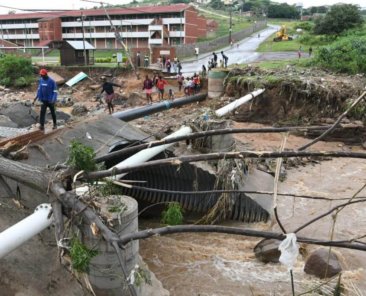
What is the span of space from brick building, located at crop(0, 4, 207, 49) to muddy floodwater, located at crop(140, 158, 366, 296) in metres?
50.7

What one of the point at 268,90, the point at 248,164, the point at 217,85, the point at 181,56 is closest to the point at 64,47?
the point at 181,56

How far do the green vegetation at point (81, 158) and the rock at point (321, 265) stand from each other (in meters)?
5.26

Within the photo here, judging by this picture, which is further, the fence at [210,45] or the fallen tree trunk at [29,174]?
the fence at [210,45]

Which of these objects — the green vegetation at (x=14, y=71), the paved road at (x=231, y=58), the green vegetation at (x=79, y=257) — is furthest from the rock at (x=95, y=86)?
the green vegetation at (x=79, y=257)

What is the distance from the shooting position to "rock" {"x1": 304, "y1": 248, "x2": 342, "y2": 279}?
8.20 meters

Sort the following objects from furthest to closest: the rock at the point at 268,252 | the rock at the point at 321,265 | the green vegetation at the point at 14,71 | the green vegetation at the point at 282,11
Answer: the green vegetation at the point at 282,11 → the green vegetation at the point at 14,71 → the rock at the point at 268,252 → the rock at the point at 321,265

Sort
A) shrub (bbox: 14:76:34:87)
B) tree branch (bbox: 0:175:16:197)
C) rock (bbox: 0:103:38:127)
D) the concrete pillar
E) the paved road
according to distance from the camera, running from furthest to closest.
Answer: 1. the paved road
2. shrub (bbox: 14:76:34:87)
3. rock (bbox: 0:103:38:127)
4. tree branch (bbox: 0:175:16:197)
5. the concrete pillar

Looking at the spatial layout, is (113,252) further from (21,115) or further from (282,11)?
(282,11)

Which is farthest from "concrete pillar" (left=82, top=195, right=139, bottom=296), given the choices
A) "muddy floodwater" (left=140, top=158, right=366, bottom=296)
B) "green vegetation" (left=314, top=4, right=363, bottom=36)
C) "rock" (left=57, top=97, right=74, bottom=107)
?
"green vegetation" (left=314, top=4, right=363, bottom=36)

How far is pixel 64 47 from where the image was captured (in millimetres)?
38438

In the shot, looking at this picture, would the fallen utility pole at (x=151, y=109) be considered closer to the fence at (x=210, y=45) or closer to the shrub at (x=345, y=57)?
the shrub at (x=345, y=57)

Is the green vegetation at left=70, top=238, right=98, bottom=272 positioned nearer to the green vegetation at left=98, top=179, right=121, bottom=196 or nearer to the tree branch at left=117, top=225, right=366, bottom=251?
the tree branch at left=117, top=225, right=366, bottom=251

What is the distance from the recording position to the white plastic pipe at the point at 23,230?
4688 millimetres

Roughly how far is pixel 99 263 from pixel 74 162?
5.58ft
